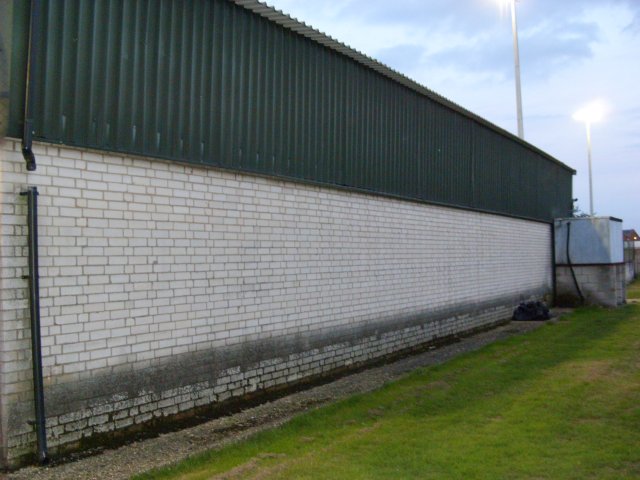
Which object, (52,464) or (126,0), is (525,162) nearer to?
(126,0)

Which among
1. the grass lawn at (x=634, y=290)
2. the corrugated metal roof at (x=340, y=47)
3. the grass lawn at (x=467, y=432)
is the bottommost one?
the grass lawn at (x=634, y=290)

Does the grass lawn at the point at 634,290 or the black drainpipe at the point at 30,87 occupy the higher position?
the black drainpipe at the point at 30,87

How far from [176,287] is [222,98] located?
245 cm

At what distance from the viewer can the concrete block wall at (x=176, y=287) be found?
5730 millimetres

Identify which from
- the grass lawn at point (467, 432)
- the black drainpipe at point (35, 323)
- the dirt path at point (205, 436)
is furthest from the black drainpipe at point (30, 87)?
the grass lawn at point (467, 432)

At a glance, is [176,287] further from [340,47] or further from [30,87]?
[340,47]

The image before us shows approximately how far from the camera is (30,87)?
5.61 metres

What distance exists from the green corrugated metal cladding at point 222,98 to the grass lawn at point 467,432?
3349 mm

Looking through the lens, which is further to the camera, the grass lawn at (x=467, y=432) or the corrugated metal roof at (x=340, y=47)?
the corrugated metal roof at (x=340, y=47)

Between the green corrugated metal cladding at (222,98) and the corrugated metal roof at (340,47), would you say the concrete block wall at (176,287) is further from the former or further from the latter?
the corrugated metal roof at (340,47)

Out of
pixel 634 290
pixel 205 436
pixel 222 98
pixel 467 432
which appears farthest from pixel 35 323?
pixel 634 290

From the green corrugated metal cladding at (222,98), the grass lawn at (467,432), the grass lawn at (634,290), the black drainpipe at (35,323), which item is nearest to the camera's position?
the grass lawn at (467,432)

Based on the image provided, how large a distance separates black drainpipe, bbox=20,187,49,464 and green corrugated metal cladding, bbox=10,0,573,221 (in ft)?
2.37

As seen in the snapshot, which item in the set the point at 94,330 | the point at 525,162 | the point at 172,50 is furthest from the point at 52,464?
the point at 525,162
